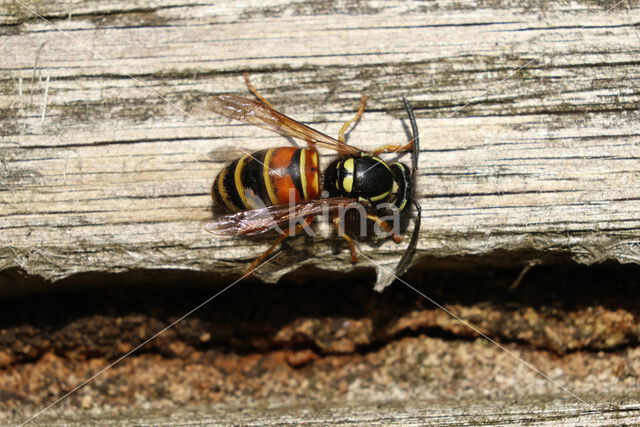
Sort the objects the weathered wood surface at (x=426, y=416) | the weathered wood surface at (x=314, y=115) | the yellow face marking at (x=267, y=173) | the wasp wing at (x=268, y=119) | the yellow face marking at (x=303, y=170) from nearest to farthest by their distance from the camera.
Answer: the weathered wood surface at (x=426, y=416)
the weathered wood surface at (x=314, y=115)
the wasp wing at (x=268, y=119)
the yellow face marking at (x=267, y=173)
the yellow face marking at (x=303, y=170)

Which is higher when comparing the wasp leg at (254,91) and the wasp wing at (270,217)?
the wasp leg at (254,91)

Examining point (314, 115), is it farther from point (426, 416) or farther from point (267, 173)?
point (426, 416)

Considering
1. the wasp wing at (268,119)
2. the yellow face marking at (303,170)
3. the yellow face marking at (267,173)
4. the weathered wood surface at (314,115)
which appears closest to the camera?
the weathered wood surface at (314,115)

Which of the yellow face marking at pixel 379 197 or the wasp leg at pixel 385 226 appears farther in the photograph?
the yellow face marking at pixel 379 197

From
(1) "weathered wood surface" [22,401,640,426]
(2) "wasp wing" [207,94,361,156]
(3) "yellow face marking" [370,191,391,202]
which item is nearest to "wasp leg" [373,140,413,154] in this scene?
(2) "wasp wing" [207,94,361,156]

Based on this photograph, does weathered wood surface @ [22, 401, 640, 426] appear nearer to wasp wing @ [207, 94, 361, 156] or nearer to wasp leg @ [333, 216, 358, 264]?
wasp leg @ [333, 216, 358, 264]

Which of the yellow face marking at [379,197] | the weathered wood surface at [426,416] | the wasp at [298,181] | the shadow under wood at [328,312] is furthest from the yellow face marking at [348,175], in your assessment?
the weathered wood surface at [426,416]

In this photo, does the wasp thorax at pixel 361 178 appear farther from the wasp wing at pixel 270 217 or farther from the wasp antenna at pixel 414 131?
the wasp antenna at pixel 414 131
